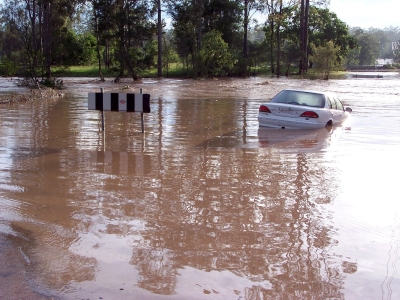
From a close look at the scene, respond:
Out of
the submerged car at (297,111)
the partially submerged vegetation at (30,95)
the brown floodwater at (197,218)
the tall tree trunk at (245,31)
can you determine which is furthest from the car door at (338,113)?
the tall tree trunk at (245,31)

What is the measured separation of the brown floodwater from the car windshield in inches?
80.2

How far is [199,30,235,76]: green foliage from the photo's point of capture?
46.5 metres

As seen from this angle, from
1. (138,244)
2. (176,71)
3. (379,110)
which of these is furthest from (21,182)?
(176,71)

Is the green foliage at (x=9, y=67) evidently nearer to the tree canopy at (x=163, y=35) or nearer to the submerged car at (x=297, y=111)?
the tree canopy at (x=163, y=35)

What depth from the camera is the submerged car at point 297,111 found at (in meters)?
13.1

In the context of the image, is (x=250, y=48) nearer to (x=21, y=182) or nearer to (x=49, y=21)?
(x=49, y=21)

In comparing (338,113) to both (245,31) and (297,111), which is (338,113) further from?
Answer: (245,31)

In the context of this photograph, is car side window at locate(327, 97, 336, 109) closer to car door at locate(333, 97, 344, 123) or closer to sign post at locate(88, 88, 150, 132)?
car door at locate(333, 97, 344, 123)

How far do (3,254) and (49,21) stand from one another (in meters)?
27.4

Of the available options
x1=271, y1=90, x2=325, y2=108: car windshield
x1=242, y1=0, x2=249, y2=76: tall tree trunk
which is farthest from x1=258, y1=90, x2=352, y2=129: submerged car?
x1=242, y1=0, x2=249, y2=76: tall tree trunk

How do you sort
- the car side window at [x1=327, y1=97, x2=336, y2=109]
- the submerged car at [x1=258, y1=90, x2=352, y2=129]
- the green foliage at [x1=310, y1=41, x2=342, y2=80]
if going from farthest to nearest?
1. the green foliage at [x1=310, y1=41, x2=342, y2=80]
2. the car side window at [x1=327, y1=97, x2=336, y2=109]
3. the submerged car at [x1=258, y1=90, x2=352, y2=129]

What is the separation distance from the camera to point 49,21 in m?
29.7

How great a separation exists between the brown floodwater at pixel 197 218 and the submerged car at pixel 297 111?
1441 millimetres

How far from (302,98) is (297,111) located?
0.59m
